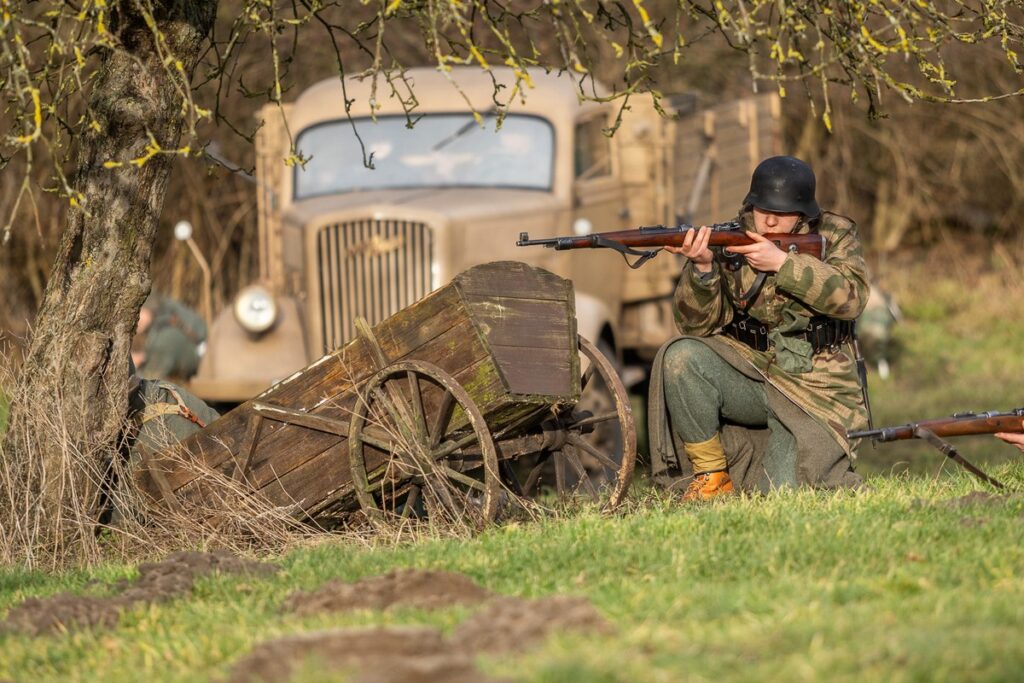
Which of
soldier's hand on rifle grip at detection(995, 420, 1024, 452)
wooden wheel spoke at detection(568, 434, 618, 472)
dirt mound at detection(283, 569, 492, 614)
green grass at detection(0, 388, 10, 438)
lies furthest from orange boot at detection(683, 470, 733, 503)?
green grass at detection(0, 388, 10, 438)

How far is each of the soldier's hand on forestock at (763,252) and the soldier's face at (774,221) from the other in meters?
0.32

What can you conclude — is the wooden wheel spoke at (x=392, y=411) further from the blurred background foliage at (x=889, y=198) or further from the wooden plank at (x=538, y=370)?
the blurred background foliage at (x=889, y=198)

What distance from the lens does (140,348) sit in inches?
588

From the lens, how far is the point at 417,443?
5945 millimetres

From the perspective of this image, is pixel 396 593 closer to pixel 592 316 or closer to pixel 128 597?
pixel 128 597

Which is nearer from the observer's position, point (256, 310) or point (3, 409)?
point (3, 409)

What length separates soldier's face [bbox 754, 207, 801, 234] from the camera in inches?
273

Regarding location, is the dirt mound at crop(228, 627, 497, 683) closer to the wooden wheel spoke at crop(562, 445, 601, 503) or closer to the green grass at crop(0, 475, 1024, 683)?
the green grass at crop(0, 475, 1024, 683)

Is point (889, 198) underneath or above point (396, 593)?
above

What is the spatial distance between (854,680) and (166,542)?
3.47 meters

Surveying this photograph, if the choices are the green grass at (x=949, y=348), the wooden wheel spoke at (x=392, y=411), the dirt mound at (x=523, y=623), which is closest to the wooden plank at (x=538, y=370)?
the wooden wheel spoke at (x=392, y=411)

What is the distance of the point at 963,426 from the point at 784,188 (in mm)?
1434

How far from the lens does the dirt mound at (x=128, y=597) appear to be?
4.73 m

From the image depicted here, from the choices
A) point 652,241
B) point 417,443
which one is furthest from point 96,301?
point 652,241
